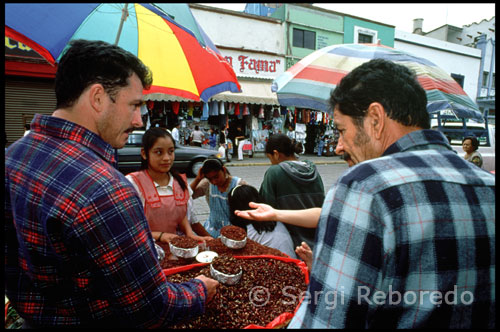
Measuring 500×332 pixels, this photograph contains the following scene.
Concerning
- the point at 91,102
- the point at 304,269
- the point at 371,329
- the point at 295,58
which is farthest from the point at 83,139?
the point at 295,58

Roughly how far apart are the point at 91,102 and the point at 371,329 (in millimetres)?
1382

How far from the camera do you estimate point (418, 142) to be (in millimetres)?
1025

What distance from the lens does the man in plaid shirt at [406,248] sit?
0.84 metres

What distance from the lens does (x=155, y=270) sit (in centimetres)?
110

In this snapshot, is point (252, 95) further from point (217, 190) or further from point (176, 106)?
point (217, 190)

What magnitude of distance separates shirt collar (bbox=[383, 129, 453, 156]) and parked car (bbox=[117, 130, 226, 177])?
8.81 metres

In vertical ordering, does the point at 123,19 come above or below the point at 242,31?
below

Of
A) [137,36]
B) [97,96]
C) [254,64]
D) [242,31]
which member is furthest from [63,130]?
[242,31]

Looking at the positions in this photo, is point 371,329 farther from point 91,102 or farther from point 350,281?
point 91,102

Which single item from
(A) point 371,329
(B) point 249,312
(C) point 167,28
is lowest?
(B) point 249,312

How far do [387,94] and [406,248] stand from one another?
1.90ft

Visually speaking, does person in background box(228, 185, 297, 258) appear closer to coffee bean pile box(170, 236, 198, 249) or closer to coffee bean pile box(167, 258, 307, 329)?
coffee bean pile box(167, 258, 307, 329)

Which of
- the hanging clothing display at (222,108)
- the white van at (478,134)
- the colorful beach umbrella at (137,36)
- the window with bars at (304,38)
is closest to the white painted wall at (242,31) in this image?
the window with bars at (304,38)

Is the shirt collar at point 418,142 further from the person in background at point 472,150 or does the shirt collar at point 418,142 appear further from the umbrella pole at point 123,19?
the person in background at point 472,150
